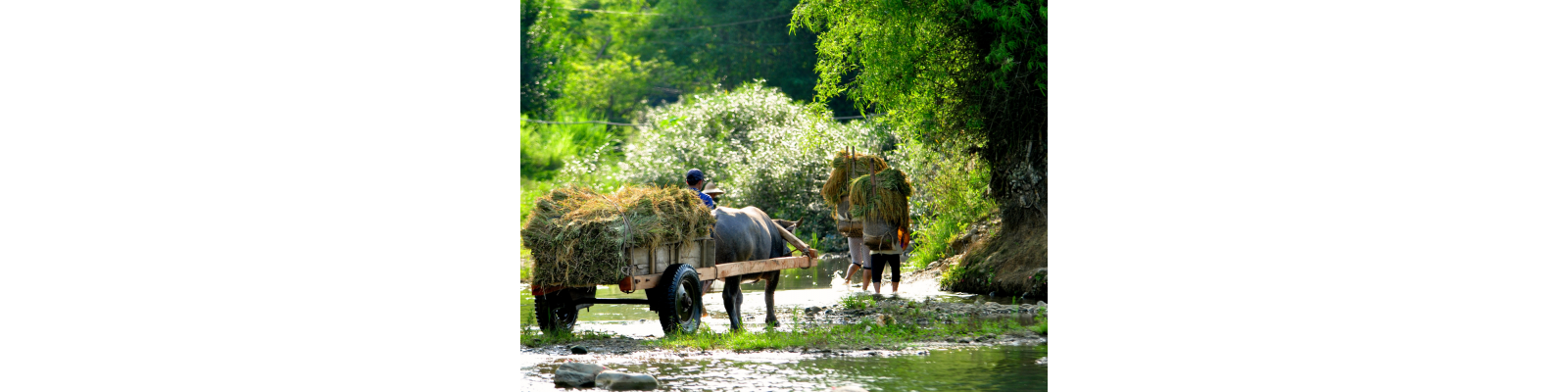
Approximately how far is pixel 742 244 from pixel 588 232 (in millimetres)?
1742

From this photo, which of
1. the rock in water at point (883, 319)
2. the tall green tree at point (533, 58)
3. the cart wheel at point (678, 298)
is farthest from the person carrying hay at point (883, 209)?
the tall green tree at point (533, 58)

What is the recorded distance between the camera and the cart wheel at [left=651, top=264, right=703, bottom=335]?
7.23 metres

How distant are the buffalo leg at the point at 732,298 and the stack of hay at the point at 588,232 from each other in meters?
1.12

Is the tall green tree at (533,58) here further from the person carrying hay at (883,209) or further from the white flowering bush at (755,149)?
the white flowering bush at (755,149)

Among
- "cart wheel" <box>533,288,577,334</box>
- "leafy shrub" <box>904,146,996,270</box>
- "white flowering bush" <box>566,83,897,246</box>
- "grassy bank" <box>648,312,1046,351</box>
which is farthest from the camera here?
"white flowering bush" <box>566,83,897,246</box>

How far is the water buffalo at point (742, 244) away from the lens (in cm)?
829

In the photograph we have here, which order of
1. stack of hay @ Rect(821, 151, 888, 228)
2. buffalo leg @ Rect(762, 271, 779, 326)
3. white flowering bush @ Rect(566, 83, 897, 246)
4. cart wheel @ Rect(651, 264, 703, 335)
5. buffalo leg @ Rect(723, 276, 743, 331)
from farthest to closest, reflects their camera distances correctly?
1. white flowering bush @ Rect(566, 83, 897, 246)
2. stack of hay @ Rect(821, 151, 888, 228)
3. buffalo leg @ Rect(762, 271, 779, 326)
4. buffalo leg @ Rect(723, 276, 743, 331)
5. cart wheel @ Rect(651, 264, 703, 335)

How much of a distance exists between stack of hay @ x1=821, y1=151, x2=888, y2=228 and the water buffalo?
62.5 inches

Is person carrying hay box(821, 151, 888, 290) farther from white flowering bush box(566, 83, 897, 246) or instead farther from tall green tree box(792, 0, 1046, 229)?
white flowering bush box(566, 83, 897, 246)

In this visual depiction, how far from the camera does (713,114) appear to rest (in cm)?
1872

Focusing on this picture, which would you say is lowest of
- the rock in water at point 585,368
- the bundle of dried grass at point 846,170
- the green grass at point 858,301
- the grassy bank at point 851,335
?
the rock in water at point 585,368

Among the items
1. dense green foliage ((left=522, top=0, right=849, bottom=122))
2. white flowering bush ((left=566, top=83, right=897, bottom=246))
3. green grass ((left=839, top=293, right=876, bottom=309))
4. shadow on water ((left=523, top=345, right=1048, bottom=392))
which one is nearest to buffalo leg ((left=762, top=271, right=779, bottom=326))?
green grass ((left=839, top=293, right=876, bottom=309))
